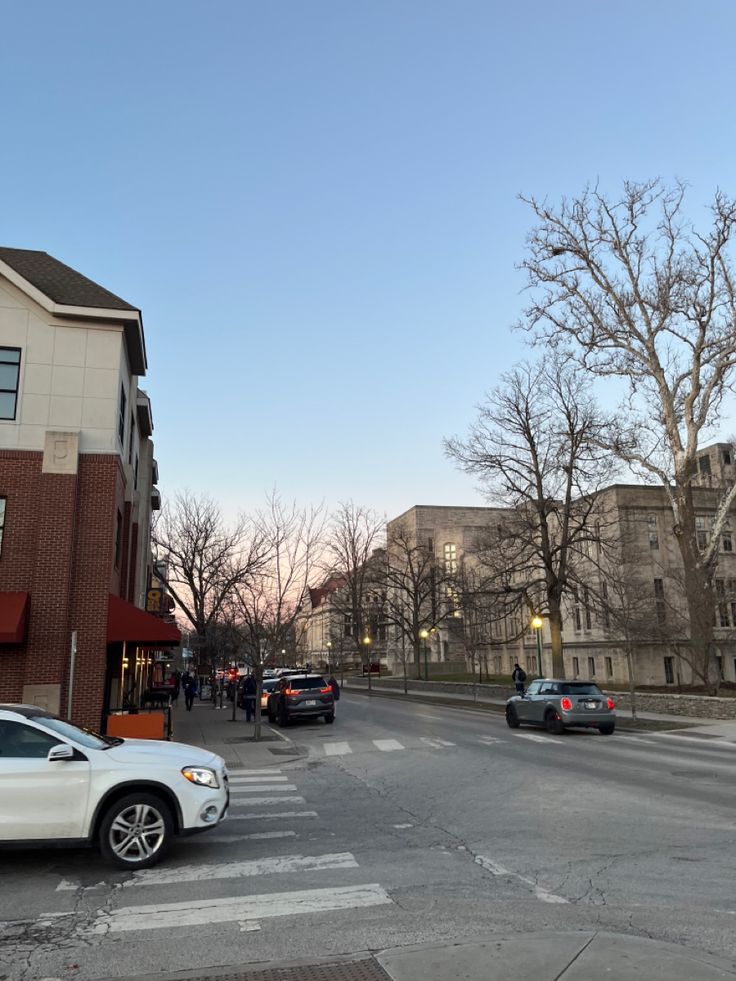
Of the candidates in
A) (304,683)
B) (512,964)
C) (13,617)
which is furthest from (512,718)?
(512,964)

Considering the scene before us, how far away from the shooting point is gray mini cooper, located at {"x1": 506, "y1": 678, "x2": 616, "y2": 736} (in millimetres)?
19953

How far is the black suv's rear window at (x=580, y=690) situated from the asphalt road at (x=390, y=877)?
7.54 meters

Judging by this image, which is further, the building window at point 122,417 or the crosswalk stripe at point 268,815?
the building window at point 122,417

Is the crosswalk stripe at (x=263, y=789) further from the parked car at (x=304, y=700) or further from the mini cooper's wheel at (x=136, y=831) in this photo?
the parked car at (x=304, y=700)

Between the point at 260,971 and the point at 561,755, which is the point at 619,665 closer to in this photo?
the point at 561,755

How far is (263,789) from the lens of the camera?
1207 centimetres

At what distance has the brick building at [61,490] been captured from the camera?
53.5ft

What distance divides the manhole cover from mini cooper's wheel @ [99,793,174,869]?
9.29ft

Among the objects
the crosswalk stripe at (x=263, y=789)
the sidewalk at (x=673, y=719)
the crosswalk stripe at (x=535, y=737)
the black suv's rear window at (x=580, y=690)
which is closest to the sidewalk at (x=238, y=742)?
the crosswalk stripe at (x=263, y=789)

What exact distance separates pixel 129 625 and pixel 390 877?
483 inches

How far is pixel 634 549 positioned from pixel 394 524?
5712 cm

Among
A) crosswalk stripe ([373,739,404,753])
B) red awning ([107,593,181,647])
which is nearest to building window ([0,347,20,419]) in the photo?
red awning ([107,593,181,647])

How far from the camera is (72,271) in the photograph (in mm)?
20859

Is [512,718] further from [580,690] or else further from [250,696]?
[250,696]
